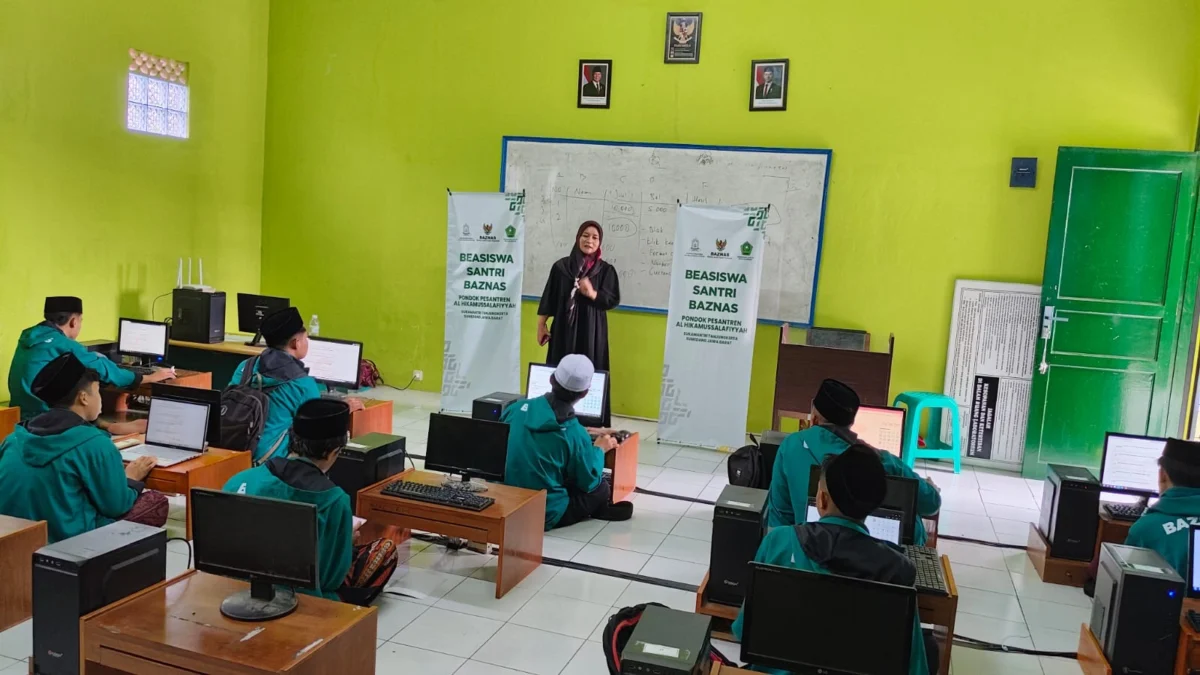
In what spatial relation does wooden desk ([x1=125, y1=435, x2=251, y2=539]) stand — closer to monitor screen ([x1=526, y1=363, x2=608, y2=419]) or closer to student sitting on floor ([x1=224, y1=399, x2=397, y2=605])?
student sitting on floor ([x1=224, y1=399, x2=397, y2=605])

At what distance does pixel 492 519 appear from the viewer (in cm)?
435

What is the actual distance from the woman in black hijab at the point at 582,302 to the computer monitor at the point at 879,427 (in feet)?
9.39

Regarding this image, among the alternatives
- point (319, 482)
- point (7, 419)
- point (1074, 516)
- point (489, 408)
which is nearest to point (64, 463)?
point (319, 482)

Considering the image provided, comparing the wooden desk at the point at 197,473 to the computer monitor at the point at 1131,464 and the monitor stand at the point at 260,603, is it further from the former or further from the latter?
the computer monitor at the point at 1131,464

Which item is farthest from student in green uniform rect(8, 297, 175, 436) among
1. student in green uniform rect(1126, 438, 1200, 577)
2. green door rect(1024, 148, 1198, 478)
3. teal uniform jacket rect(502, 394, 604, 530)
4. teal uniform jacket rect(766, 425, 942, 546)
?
green door rect(1024, 148, 1198, 478)

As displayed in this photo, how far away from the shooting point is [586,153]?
870cm

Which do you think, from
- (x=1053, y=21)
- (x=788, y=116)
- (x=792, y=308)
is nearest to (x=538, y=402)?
(x=792, y=308)

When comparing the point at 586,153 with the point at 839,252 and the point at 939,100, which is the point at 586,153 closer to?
the point at 839,252

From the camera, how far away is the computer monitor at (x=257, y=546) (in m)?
2.91

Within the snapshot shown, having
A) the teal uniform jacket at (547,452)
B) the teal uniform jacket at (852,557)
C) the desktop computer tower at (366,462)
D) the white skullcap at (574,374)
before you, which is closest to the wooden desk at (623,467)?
the teal uniform jacket at (547,452)

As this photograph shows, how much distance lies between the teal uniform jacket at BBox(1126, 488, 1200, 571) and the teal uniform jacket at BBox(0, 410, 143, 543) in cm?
465

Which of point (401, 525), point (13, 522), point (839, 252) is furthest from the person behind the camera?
point (839, 252)

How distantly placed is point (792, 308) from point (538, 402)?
152 inches

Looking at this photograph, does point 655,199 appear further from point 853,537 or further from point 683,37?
point 853,537
